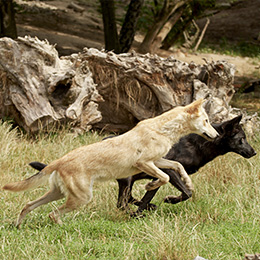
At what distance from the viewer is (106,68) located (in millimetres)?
9469

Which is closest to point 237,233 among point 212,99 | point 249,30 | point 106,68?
point 212,99

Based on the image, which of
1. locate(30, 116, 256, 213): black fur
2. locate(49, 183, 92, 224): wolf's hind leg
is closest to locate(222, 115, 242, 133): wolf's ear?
locate(30, 116, 256, 213): black fur

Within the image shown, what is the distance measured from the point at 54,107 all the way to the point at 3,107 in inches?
42.9

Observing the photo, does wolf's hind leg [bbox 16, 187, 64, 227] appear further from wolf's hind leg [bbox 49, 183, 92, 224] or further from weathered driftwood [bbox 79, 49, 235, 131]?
weathered driftwood [bbox 79, 49, 235, 131]

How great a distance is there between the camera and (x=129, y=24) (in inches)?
583

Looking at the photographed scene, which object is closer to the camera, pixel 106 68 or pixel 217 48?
pixel 106 68

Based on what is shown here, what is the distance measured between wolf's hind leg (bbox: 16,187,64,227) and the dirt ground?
35.9 ft

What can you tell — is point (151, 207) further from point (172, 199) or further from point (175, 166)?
point (175, 166)

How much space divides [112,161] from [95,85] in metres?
4.18

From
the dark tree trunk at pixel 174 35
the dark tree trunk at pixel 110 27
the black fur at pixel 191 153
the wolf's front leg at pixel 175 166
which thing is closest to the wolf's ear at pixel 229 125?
the black fur at pixel 191 153

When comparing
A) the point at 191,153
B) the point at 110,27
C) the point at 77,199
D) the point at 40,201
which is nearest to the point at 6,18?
the point at 110,27

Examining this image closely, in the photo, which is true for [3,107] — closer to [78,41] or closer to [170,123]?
[170,123]

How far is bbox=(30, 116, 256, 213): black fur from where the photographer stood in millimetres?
6014

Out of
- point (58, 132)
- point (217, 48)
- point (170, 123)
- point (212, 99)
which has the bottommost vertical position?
point (217, 48)
